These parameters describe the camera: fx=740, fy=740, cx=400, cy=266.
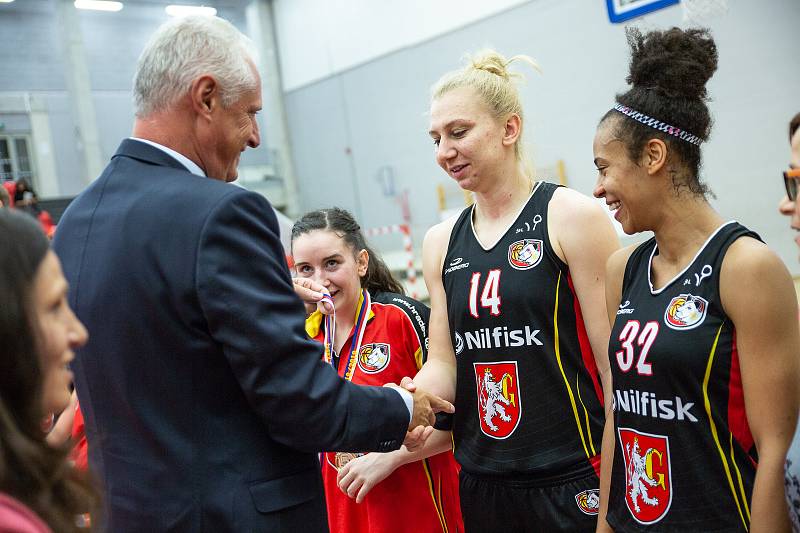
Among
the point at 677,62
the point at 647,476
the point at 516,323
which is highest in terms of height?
the point at 677,62

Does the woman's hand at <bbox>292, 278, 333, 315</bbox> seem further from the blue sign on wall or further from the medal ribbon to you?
the blue sign on wall

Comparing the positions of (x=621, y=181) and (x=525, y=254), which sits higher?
(x=621, y=181)

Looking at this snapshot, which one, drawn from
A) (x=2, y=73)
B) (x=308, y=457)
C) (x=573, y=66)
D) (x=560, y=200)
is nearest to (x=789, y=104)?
(x=573, y=66)

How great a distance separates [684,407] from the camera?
5.54ft

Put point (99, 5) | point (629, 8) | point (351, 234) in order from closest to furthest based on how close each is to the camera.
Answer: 1. point (351, 234)
2. point (629, 8)
3. point (99, 5)

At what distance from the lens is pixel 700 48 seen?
1.86 m

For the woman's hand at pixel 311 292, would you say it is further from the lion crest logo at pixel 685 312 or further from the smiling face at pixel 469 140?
the lion crest logo at pixel 685 312

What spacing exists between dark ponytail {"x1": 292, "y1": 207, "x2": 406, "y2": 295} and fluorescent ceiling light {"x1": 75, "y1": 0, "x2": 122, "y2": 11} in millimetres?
15045

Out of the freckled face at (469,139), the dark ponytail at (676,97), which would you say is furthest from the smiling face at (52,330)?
the freckled face at (469,139)

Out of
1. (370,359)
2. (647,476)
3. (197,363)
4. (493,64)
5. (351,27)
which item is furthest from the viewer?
(351,27)

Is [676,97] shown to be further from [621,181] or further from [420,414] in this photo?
[420,414]

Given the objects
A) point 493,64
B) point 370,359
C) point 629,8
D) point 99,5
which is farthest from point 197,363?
point 99,5

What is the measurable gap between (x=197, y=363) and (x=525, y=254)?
41.3 inches

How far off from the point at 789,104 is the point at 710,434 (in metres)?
8.40
